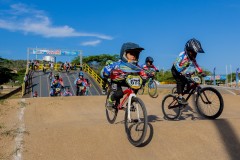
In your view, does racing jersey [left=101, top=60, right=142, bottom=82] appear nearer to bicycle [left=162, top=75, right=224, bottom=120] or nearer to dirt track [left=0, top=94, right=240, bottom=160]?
dirt track [left=0, top=94, right=240, bottom=160]

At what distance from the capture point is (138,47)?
599cm

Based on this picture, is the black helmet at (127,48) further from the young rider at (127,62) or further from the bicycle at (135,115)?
the bicycle at (135,115)

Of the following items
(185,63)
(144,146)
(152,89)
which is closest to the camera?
(144,146)

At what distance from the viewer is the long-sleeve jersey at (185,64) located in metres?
7.49

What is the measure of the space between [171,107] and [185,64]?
127 cm

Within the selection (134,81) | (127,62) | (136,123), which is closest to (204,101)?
(134,81)

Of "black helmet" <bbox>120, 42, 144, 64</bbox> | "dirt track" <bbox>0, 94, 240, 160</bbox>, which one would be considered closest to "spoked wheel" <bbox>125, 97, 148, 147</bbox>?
"dirt track" <bbox>0, 94, 240, 160</bbox>

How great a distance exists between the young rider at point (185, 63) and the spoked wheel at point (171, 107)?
0.26 m

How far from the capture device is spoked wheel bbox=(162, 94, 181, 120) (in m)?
7.97

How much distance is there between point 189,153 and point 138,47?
223 centimetres

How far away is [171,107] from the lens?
809 centimetres

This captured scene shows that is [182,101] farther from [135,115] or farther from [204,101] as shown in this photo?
[135,115]

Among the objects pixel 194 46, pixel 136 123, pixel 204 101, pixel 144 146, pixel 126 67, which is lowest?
pixel 144 146

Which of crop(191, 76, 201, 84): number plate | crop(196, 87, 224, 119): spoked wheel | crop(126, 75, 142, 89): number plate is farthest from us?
crop(191, 76, 201, 84): number plate
